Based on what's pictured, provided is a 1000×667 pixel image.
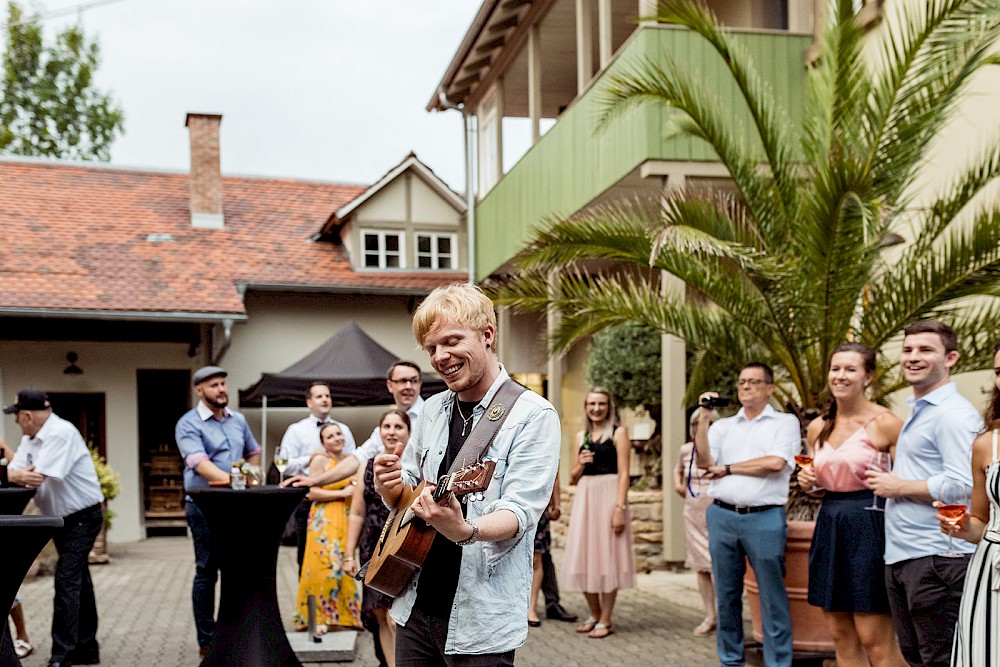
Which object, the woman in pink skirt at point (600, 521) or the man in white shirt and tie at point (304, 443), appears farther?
the man in white shirt and tie at point (304, 443)

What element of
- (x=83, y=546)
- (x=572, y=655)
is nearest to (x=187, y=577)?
(x=83, y=546)

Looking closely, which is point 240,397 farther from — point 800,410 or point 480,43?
point 800,410

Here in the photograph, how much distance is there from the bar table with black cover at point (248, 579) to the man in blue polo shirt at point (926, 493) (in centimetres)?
345

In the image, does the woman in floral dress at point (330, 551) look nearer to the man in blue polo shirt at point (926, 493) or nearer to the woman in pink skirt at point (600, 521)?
the woman in pink skirt at point (600, 521)

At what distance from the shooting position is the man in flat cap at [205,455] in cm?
775

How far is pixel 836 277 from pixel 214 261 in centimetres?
1445

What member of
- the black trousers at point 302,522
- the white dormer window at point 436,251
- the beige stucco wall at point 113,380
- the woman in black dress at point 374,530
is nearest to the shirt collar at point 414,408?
the woman in black dress at point 374,530

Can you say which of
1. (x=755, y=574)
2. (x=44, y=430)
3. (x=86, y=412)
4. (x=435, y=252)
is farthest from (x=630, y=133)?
(x=86, y=412)

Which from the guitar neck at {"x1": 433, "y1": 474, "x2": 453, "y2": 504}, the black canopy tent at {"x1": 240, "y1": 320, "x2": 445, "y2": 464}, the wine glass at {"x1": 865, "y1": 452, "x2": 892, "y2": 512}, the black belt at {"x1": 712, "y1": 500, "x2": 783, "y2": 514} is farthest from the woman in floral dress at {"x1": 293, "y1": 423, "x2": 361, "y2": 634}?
the black canopy tent at {"x1": 240, "y1": 320, "x2": 445, "y2": 464}

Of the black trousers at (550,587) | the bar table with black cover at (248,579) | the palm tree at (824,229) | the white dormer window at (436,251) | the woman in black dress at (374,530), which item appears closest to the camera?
the woman in black dress at (374,530)

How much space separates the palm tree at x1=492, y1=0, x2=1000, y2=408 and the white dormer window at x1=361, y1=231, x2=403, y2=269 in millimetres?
12423

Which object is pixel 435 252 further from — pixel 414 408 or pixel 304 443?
pixel 414 408

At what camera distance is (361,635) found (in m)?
8.88

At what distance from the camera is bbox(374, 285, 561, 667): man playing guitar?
3.21 m
